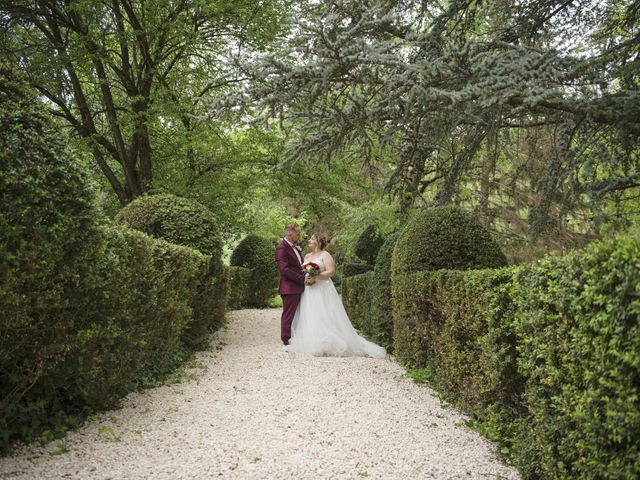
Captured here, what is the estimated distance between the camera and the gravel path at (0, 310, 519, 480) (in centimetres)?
347

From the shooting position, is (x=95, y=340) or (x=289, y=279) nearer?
(x=95, y=340)

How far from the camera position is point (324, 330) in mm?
8586

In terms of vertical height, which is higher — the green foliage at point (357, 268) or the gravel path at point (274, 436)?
the green foliage at point (357, 268)

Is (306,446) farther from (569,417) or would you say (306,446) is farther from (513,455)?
(569,417)

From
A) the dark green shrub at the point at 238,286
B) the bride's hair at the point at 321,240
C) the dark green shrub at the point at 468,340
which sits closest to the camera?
the dark green shrub at the point at 468,340

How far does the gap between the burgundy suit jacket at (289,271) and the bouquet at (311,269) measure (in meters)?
0.18

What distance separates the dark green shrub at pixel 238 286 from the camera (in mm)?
14914

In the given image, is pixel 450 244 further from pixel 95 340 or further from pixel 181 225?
pixel 181 225

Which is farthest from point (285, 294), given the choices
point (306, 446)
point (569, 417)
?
point (569, 417)

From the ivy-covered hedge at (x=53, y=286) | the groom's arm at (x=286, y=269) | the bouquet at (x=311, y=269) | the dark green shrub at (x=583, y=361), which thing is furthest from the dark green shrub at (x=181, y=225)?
the dark green shrub at (x=583, y=361)

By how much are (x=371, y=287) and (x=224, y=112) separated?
5353 mm

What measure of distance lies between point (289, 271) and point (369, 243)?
4919mm

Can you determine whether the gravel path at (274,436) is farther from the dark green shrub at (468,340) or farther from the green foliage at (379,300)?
the green foliage at (379,300)

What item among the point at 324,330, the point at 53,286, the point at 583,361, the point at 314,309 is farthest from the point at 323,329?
the point at 583,361
